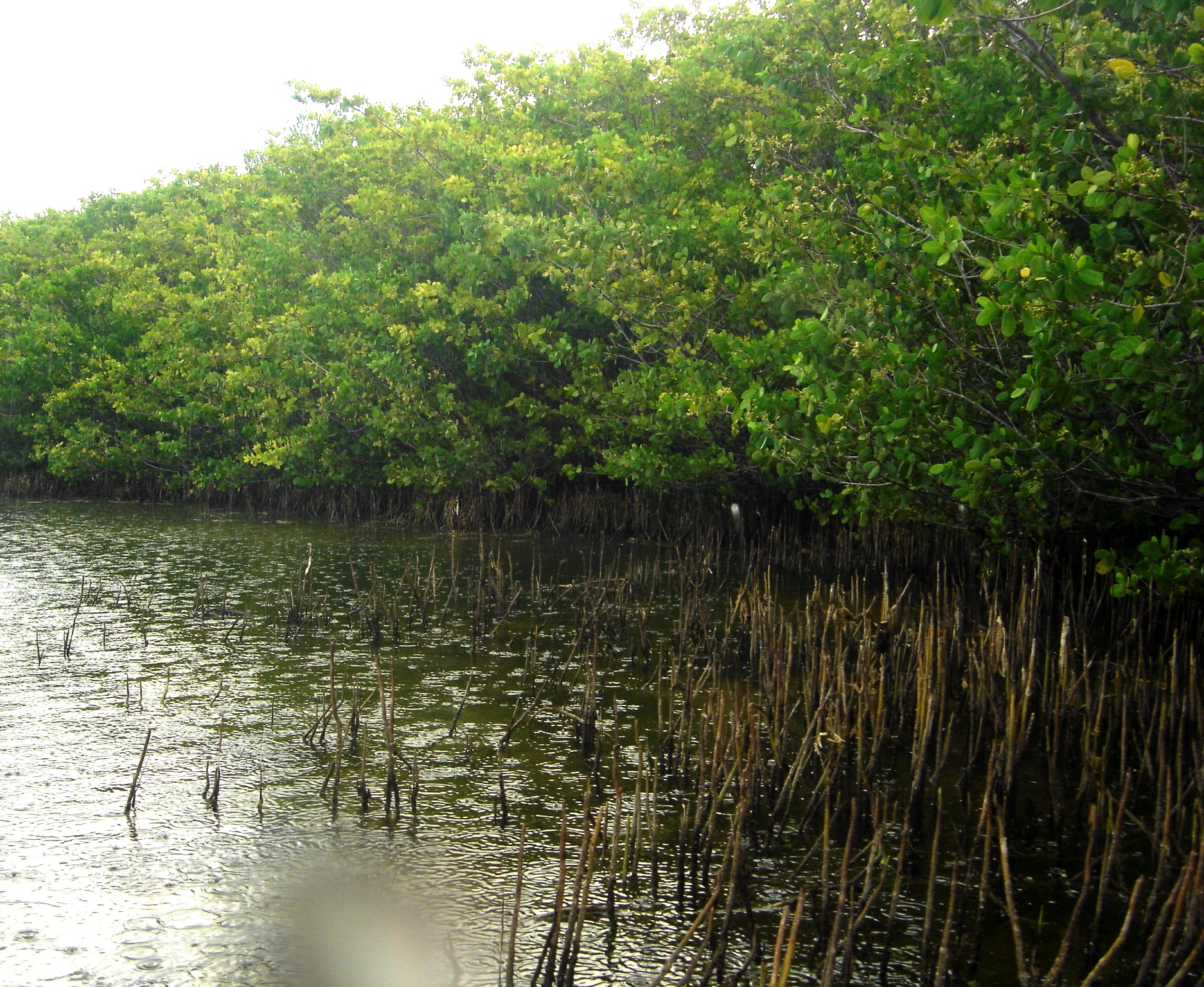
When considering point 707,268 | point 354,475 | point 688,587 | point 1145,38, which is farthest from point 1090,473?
point 354,475

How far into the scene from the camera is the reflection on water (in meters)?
→ 3.36

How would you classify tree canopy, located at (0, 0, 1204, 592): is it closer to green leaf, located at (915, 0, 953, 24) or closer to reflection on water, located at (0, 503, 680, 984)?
green leaf, located at (915, 0, 953, 24)

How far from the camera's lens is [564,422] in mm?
15859

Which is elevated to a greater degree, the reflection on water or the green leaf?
the green leaf

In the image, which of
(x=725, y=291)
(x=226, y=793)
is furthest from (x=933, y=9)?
(x=725, y=291)

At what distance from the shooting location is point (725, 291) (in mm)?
11219

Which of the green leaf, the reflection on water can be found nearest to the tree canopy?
the green leaf

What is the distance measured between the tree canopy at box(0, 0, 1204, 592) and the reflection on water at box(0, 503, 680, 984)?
305 cm

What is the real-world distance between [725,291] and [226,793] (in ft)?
26.4

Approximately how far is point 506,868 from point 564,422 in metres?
12.2

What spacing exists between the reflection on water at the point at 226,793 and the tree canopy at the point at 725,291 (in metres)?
3.05

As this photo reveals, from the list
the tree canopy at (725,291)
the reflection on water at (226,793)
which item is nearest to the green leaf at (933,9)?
the tree canopy at (725,291)

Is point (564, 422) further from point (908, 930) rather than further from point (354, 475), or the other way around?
point (908, 930)

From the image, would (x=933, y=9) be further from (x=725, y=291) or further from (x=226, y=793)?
(x=725, y=291)
